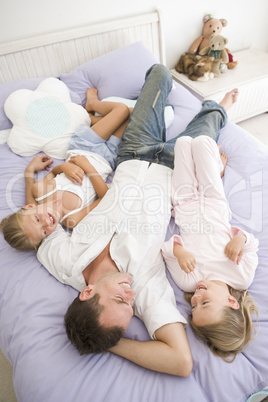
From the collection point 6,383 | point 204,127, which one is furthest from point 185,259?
point 6,383

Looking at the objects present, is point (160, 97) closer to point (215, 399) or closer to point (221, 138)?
point (221, 138)

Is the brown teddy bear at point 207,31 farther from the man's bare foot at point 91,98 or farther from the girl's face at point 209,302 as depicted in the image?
the girl's face at point 209,302

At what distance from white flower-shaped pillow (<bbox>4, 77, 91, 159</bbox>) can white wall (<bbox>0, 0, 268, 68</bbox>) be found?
484 millimetres

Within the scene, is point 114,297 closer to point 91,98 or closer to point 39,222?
point 39,222

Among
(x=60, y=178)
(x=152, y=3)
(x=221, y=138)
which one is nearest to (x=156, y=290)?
(x=60, y=178)

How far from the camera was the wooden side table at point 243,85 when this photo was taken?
76.5 inches

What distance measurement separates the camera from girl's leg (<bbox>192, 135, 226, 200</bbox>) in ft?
3.76

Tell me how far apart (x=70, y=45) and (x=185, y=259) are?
160cm

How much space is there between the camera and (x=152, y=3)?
6.09ft

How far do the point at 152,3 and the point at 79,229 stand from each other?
1753 millimetres

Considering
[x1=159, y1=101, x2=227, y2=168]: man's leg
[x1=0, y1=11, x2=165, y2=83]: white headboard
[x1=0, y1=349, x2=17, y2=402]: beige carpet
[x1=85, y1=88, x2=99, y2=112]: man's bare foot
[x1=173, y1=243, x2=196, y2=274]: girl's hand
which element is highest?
[x1=0, y1=11, x2=165, y2=83]: white headboard

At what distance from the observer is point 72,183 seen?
127 cm

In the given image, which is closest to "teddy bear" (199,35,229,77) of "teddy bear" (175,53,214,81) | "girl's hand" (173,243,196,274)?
"teddy bear" (175,53,214,81)

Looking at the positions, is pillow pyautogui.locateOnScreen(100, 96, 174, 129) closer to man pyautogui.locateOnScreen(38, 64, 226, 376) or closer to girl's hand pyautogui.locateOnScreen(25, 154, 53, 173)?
man pyautogui.locateOnScreen(38, 64, 226, 376)
